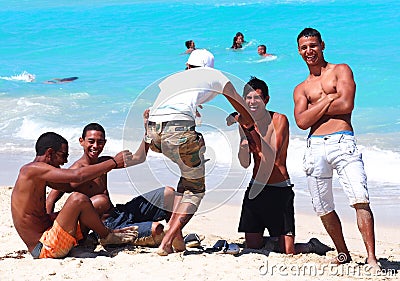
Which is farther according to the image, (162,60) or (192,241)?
(162,60)

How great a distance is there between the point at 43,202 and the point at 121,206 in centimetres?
70

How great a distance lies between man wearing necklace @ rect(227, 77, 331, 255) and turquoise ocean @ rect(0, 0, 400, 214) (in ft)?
3.13

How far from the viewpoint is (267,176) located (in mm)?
5457

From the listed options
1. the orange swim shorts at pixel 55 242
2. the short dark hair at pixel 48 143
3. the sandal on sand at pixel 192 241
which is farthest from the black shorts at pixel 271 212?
the short dark hair at pixel 48 143

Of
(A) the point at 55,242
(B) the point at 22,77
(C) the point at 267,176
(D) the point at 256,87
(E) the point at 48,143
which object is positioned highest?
(B) the point at 22,77

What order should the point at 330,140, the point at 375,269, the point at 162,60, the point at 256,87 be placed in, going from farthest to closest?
the point at 162,60, the point at 256,87, the point at 330,140, the point at 375,269

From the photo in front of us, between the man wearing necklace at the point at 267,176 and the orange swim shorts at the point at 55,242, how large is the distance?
4.68 ft

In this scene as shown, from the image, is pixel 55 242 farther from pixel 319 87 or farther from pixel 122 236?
pixel 319 87

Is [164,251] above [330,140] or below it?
below

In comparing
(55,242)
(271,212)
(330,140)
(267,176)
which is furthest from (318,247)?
(55,242)

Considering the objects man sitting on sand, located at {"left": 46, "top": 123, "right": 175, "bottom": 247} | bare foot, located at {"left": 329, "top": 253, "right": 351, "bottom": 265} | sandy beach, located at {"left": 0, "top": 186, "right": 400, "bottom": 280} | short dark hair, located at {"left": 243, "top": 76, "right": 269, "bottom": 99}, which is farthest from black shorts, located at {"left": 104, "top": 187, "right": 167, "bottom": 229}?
bare foot, located at {"left": 329, "top": 253, "right": 351, "bottom": 265}

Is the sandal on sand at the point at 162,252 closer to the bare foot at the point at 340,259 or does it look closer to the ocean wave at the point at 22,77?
the bare foot at the point at 340,259

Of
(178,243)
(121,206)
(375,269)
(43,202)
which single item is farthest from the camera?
(121,206)

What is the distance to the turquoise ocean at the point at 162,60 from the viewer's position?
34.1 ft
